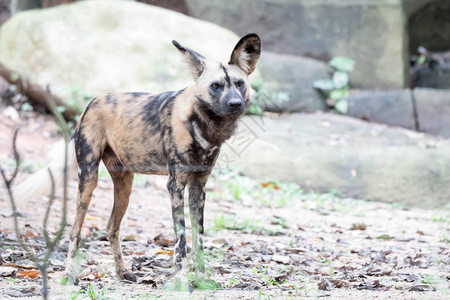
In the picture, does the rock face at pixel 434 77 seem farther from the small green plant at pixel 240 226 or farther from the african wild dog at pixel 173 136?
the african wild dog at pixel 173 136

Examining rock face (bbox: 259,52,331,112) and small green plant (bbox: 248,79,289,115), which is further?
rock face (bbox: 259,52,331,112)

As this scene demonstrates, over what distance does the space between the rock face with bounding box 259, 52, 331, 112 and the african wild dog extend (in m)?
6.06

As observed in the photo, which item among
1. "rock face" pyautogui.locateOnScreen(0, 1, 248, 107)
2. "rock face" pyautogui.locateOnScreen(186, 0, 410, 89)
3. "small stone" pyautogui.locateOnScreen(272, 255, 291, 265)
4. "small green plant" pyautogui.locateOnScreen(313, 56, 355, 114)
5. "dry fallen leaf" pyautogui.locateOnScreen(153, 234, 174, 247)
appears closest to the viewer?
"small stone" pyautogui.locateOnScreen(272, 255, 291, 265)

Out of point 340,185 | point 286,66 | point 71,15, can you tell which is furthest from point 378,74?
point 71,15

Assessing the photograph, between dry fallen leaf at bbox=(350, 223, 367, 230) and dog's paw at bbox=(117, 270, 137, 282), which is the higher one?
dog's paw at bbox=(117, 270, 137, 282)

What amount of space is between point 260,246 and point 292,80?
6069 millimetres

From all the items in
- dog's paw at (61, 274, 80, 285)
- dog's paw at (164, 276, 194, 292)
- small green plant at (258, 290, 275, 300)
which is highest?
small green plant at (258, 290, 275, 300)

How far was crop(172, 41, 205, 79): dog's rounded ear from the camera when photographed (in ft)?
11.6

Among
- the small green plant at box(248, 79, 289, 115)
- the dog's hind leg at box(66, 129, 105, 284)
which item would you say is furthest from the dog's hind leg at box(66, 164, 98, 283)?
the small green plant at box(248, 79, 289, 115)

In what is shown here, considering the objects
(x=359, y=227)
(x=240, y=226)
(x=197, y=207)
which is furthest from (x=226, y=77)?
(x=359, y=227)

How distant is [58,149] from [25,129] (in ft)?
16.7

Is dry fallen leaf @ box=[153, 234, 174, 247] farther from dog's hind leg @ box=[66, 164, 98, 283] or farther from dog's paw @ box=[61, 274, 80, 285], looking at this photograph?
dog's paw @ box=[61, 274, 80, 285]

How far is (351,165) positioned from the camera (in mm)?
7664

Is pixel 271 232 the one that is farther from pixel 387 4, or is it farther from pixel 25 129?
pixel 387 4
